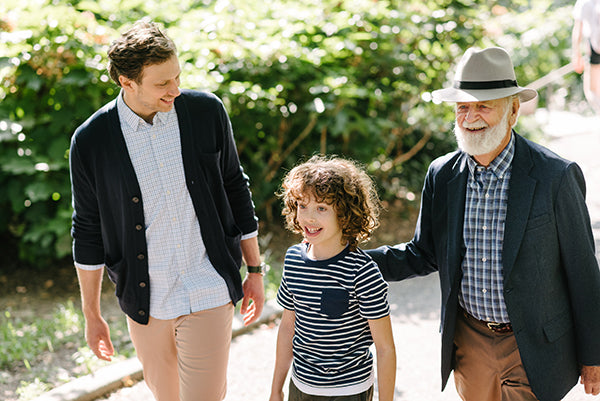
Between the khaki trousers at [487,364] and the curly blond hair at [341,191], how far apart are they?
0.63 meters

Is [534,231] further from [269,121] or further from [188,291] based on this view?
[269,121]

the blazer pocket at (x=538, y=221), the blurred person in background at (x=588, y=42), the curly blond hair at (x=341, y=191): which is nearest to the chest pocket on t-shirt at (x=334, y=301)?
the curly blond hair at (x=341, y=191)

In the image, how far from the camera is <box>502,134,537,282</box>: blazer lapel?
2.38 metres

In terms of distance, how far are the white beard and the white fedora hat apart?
0.10 m

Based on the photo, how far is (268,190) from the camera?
6578 millimetres

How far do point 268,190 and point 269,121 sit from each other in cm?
79

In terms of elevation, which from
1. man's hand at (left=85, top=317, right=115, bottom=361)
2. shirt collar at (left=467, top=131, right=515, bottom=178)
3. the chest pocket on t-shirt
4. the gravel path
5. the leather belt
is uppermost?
shirt collar at (left=467, top=131, right=515, bottom=178)

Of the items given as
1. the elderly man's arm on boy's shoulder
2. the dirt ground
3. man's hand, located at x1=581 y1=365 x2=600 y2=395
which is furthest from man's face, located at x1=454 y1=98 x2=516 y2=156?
the dirt ground

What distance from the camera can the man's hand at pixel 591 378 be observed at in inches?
96.5

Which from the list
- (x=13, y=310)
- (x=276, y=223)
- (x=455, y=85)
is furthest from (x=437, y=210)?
(x=276, y=223)

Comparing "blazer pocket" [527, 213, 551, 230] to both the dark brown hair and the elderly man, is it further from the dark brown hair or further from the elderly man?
the dark brown hair

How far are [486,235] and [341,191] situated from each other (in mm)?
608

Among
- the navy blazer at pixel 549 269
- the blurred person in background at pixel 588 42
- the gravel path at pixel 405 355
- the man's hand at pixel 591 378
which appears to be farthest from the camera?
the blurred person in background at pixel 588 42

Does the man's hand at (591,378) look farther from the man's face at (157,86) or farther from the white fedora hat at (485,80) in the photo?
the man's face at (157,86)
